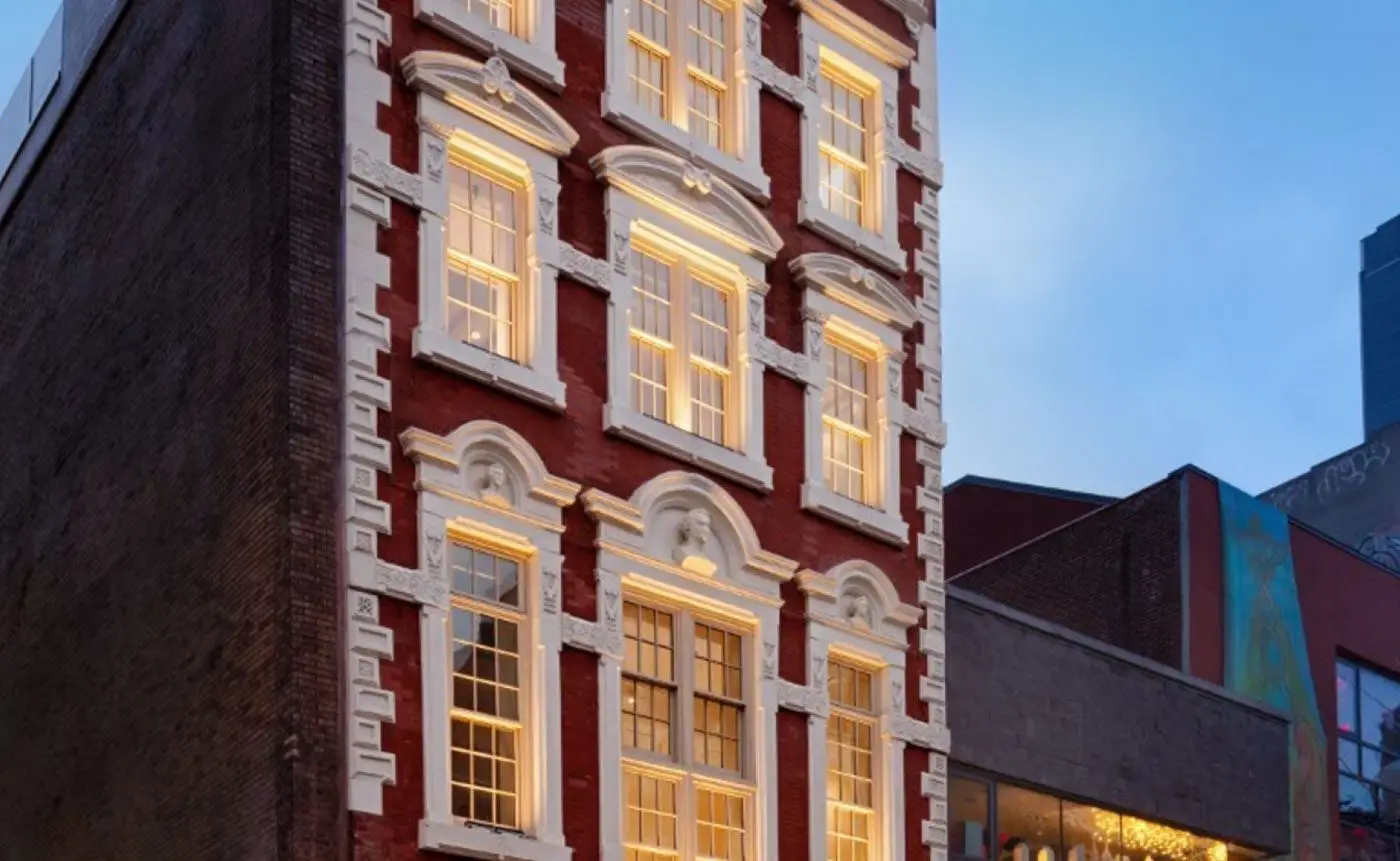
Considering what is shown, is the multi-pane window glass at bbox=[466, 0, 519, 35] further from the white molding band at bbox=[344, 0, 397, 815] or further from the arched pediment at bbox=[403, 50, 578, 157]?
the white molding band at bbox=[344, 0, 397, 815]

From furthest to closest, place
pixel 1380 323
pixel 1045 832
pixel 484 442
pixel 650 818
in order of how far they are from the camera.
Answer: pixel 1380 323
pixel 1045 832
pixel 650 818
pixel 484 442

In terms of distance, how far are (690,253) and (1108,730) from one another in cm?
Answer: 1066

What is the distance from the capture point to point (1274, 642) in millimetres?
40562

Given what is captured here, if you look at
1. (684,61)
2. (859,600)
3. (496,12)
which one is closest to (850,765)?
(859,600)

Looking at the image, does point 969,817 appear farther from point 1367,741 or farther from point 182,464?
point 1367,741

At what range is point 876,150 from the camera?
104ft

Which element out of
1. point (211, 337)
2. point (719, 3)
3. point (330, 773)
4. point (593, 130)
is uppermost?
point (719, 3)

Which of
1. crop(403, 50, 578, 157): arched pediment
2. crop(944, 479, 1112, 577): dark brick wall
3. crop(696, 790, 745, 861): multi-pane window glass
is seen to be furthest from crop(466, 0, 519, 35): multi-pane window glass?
crop(944, 479, 1112, 577): dark brick wall

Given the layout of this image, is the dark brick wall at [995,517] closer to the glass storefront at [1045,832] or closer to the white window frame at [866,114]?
the glass storefront at [1045,832]

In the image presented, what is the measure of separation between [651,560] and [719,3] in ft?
23.5

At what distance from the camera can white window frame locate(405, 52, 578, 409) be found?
82.6ft

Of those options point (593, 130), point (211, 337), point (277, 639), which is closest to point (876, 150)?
point (593, 130)

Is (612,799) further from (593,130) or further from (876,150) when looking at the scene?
(876,150)

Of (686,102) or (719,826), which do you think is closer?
(719,826)
